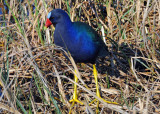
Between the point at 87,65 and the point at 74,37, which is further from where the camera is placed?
the point at 87,65

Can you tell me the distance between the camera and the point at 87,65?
132 inches

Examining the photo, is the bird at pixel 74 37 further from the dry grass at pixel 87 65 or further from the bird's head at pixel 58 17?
the dry grass at pixel 87 65

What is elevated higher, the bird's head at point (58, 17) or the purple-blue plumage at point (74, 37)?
the bird's head at point (58, 17)

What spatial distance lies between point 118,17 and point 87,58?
3.45ft

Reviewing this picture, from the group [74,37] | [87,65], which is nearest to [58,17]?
[74,37]

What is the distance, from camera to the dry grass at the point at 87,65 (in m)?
2.71

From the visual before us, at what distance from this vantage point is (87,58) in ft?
9.12

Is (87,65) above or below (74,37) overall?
below

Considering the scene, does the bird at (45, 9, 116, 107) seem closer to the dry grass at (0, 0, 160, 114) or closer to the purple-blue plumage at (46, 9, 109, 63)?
the purple-blue plumage at (46, 9, 109, 63)

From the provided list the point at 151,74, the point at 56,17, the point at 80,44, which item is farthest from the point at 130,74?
the point at 56,17

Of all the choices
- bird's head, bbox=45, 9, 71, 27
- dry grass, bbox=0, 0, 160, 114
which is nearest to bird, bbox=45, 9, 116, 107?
bird's head, bbox=45, 9, 71, 27

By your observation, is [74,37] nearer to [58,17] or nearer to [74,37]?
[74,37]

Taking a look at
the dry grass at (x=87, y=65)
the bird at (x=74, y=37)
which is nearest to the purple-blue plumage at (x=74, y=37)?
the bird at (x=74, y=37)

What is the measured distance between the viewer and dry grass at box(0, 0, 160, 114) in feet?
8.89
